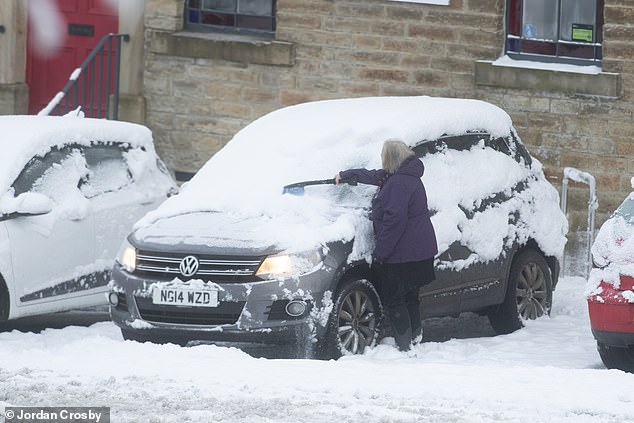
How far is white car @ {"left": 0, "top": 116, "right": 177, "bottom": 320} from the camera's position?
11.5 m

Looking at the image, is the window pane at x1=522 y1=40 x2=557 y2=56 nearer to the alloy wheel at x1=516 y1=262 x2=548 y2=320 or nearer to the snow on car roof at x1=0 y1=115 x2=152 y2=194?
the alloy wheel at x1=516 y1=262 x2=548 y2=320

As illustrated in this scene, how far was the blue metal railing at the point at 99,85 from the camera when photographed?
17312mm

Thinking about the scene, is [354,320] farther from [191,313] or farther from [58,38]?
→ [58,38]

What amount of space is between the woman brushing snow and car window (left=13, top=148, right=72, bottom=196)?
2.49 m

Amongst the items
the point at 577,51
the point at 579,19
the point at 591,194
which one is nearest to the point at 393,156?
the point at 591,194

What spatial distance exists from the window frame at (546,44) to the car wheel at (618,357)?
20.6 feet

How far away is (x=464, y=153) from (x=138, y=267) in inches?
113

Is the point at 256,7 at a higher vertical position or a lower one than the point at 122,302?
higher

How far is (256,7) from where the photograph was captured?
690 inches

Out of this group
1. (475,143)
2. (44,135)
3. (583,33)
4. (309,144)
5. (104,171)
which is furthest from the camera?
(583,33)

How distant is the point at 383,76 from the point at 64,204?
559cm

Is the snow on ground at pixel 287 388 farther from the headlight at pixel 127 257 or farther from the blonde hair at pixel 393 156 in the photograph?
the blonde hair at pixel 393 156

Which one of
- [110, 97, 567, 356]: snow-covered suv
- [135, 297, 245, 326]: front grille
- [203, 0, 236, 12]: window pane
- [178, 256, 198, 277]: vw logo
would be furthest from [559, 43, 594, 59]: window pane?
[135, 297, 245, 326]: front grille

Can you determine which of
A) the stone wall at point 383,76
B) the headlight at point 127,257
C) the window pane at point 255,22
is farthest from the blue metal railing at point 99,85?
the headlight at point 127,257
